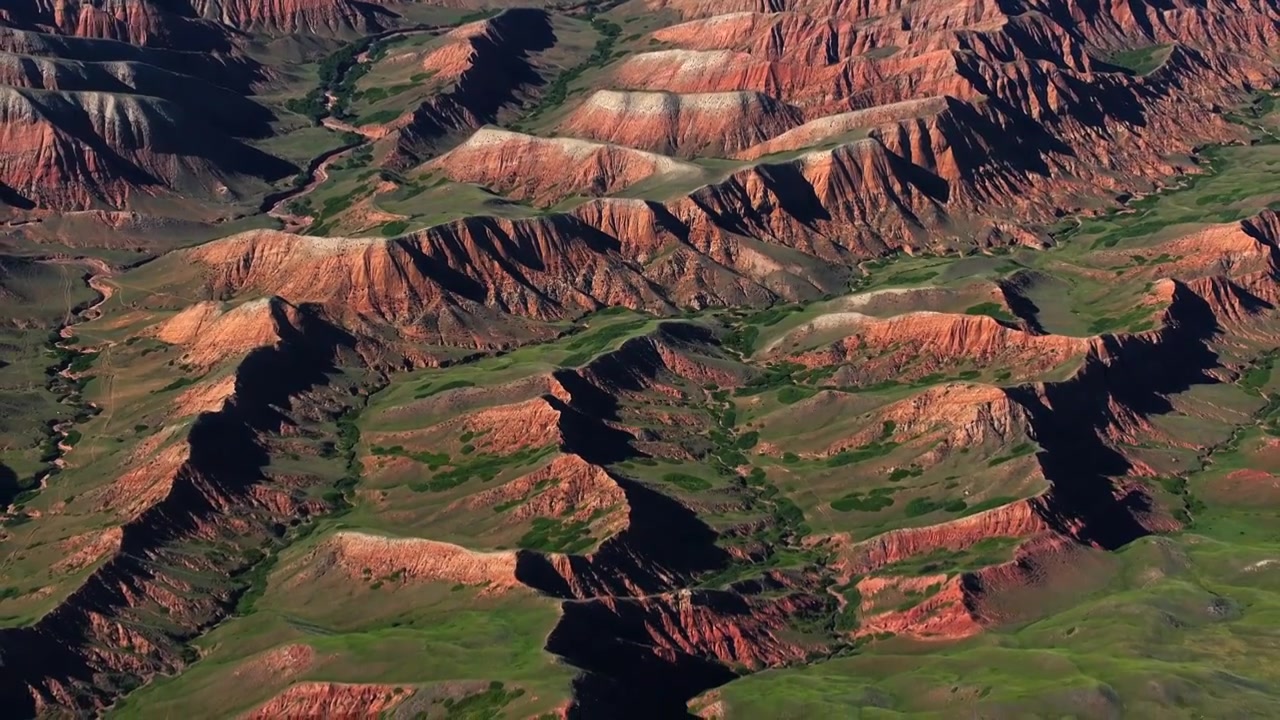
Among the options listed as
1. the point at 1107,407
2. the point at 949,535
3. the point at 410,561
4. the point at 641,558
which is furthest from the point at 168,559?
the point at 1107,407

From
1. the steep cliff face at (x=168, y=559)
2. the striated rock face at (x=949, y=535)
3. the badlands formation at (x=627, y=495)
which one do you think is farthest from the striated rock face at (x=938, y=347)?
the steep cliff face at (x=168, y=559)

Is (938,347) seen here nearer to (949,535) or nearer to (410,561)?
(949,535)

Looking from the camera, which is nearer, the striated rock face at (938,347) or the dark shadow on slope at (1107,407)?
the dark shadow on slope at (1107,407)

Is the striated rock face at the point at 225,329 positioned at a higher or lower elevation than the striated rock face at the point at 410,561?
higher

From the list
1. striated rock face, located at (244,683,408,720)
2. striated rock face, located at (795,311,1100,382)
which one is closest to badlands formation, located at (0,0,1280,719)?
striated rock face, located at (244,683,408,720)

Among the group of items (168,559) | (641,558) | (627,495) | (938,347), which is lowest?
(641,558)

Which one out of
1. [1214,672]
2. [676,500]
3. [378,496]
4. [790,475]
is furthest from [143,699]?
[1214,672]

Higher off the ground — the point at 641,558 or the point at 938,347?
the point at 938,347

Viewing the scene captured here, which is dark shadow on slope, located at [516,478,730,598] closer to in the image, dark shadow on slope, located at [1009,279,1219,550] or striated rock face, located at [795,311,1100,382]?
dark shadow on slope, located at [1009,279,1219,550]

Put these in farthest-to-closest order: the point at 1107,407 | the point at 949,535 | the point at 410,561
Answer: the point at 1107,407
the point at 949,535
the point at 410,561

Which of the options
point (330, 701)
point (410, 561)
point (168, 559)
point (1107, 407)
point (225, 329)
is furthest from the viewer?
point (225, 329)

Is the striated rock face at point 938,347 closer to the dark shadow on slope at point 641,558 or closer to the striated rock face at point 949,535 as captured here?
the striated rock face at point 949,535
